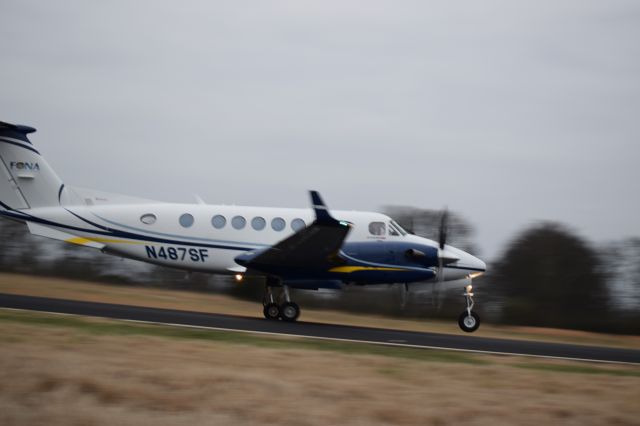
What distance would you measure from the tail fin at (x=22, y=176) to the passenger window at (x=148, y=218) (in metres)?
2.58

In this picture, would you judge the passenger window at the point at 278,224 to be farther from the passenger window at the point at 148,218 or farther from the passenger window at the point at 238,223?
the passenger window at the point at 148,218

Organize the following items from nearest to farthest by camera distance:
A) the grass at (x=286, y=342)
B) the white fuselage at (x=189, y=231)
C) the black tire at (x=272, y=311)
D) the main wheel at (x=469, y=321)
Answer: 1. the grass at (x=286, y=342)
2. the black tire at (x=272, y=311)
3. the white fuselage at (x=189, y=231)
4. the main wheel at (x=469, y=321)

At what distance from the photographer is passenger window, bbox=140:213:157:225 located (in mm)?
20188

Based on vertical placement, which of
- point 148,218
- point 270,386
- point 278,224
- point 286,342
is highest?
point 148,218

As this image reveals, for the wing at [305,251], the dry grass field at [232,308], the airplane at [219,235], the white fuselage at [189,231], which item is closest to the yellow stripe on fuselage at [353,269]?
the airplane at [219,235]

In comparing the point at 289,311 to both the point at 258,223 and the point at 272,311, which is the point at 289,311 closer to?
the point at 272,311

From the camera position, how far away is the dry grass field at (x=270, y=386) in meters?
9.53

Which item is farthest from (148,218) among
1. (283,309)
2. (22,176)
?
(283,309)

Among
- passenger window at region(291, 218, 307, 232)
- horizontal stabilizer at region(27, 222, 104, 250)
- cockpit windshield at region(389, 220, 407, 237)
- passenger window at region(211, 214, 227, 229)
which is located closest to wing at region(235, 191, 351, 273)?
passenger window at region(211, 214, 227, 229)

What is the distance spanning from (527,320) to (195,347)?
24.0 meters

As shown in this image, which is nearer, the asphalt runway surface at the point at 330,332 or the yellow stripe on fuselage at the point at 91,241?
the asphalt runway surface at the point at 330,332

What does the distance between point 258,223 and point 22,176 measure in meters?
6.75

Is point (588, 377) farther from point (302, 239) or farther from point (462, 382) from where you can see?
point (302, 239)

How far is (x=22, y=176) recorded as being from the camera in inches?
804
